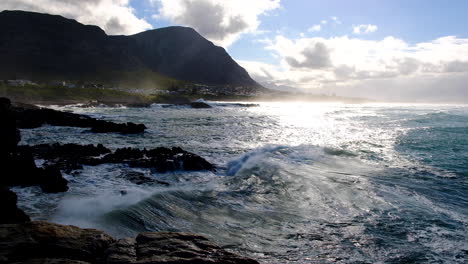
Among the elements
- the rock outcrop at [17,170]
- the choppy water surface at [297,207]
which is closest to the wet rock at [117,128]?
the choppy water surface at [297,207]

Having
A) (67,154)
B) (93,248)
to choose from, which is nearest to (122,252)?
(93,248)

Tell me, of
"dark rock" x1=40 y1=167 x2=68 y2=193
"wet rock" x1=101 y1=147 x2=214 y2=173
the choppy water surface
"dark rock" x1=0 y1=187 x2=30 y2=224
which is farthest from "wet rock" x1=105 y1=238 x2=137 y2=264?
"wet rock" x1=101 y1=147 x2=214 y2=173

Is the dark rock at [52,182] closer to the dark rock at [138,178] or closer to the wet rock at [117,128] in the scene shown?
the dark rock at [138,178]

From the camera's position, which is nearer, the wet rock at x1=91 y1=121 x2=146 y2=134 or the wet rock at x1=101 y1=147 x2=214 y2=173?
the wet rock at x1=101 y1=147 x2=214 y2=173

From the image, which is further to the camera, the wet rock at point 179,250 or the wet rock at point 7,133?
the wet rock at point 7,133

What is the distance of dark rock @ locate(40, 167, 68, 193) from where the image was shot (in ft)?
35.4

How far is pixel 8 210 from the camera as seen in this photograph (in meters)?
6.23

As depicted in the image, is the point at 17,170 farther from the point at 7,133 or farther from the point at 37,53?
the point at 37,53

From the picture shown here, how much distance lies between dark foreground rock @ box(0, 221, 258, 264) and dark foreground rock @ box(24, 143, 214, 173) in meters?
9.32

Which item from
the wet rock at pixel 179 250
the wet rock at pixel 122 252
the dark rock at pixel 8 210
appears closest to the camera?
the wet rock at pixel 122 252

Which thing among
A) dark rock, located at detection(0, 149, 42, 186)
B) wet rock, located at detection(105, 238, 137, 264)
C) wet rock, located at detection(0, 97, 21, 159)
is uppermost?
wet rock, located at detection(0, 97, 21, 159)

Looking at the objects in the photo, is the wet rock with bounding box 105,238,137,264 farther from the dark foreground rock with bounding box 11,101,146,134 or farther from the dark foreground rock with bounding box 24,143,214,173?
the dark foreground rock with bounding box 11,101,146,134

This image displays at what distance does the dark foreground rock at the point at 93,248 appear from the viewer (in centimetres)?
467

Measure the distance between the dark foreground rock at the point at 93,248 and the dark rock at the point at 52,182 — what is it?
602 centimetres
